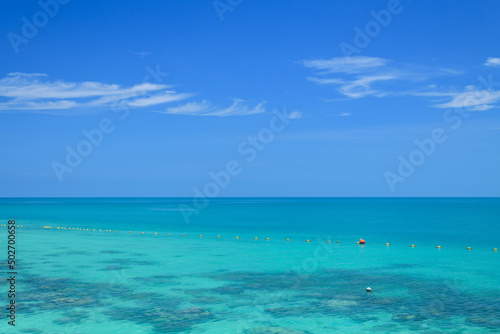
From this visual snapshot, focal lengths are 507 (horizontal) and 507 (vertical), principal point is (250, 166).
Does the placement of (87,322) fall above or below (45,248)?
below

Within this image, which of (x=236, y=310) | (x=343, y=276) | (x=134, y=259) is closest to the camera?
(x=236, y=310)

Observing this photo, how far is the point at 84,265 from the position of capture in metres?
20.1

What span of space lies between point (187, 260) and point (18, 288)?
316 inches

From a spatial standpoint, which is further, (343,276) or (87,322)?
(343,276)

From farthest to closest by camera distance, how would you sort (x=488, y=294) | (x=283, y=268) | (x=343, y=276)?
(x=283, y=268) < (x=343, y=276) < (x=488, y=294)

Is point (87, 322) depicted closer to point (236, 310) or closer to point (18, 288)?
point (236, 310)

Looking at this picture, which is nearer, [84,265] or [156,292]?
[156,292]

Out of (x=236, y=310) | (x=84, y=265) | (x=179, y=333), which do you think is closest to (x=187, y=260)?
(x=84, y=265)

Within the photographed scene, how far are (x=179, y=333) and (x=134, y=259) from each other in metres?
11.5

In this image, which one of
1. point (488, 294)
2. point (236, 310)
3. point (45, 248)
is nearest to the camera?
point (236, 310)

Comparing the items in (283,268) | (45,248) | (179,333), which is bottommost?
(179,333)

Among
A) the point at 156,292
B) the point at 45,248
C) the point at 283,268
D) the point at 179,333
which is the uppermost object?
the point at 45,248

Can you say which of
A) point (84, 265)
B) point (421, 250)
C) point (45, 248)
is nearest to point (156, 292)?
point (84, 265)

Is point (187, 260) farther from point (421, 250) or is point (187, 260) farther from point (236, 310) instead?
point (421, 250)
